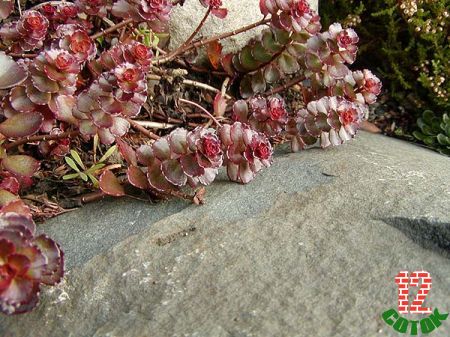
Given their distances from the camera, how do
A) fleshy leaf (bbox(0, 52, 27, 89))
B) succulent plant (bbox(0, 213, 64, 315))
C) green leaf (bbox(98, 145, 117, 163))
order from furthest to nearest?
1. green leaf (bbox(98, 145, 117, 163))
2. fleshy leaf (bbox(0, 52, 27, 89))
3. succulent plant (bbox(0, 213, 64, 315))

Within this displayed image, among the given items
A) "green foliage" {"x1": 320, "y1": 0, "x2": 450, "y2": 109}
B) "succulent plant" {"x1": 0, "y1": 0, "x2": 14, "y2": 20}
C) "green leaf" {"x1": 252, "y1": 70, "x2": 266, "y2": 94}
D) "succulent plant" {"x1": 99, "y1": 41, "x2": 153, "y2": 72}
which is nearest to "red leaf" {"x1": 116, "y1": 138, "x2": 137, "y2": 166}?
"succulent plant" {"x1": 99, "y1": 41, "x2": 153, "y2": 72}

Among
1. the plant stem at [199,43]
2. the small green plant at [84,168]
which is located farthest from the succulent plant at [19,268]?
A: the plant stem at [199,43]

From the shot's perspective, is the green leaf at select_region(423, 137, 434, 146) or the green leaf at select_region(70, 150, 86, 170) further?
the green leaf at select_region(423, 137, 434, 146)

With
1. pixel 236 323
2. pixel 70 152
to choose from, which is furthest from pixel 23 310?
pixel 70 152

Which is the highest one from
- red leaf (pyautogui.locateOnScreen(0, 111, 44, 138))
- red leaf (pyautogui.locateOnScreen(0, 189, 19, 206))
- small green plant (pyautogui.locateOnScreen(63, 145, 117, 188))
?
red leaf (pyautogui.locateOnScreen(0, 111, 44, 138))

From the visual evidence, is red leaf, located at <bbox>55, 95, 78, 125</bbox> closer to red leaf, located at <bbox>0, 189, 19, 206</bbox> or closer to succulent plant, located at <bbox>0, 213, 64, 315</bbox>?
red leaf, located at <bbox>0, 189, 19, 206</bbox>

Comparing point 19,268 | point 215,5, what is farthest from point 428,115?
point 19,268

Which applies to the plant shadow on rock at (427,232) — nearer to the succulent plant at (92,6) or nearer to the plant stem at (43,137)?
the plant stem at (43,137)
